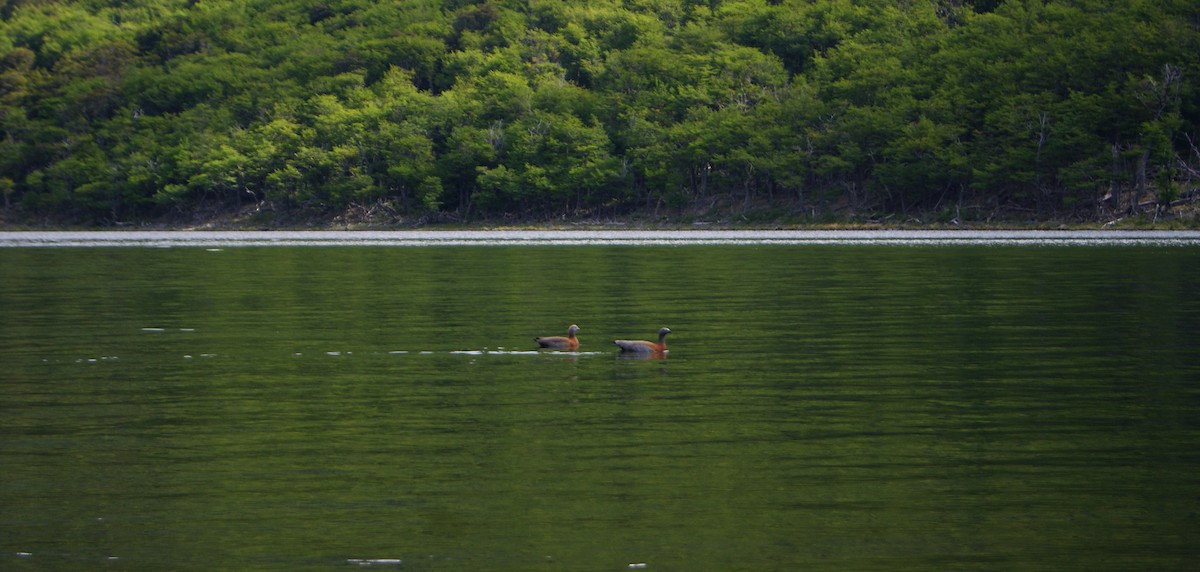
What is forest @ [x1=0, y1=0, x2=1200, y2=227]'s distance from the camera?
319 ft

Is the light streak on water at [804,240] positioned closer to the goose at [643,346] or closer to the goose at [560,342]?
the goose at [643,346]

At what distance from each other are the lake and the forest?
202 ft

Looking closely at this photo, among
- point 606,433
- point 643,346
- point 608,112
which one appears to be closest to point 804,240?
point 608,112

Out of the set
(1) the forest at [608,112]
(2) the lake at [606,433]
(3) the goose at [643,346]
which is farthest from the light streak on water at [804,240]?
(3) the goose at [643,346]

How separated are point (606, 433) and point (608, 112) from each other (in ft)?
354

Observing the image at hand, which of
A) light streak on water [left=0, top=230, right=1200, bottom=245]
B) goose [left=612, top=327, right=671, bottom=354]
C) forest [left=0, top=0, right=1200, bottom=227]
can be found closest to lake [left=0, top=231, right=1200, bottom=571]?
goose [left=612, top=327, right=671, bottom=354]

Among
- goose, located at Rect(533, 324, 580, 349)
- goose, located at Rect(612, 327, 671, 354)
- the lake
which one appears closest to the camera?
the lake

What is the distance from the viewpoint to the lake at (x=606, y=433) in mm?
12820

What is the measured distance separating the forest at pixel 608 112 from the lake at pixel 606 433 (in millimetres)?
61711

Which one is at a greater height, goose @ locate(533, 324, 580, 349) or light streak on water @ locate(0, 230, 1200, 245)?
goose @ locate(533, 324, 580, 349)

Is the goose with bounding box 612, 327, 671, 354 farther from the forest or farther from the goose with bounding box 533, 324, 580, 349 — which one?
the forest

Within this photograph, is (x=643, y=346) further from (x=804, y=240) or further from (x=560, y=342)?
(x=804, y=240)

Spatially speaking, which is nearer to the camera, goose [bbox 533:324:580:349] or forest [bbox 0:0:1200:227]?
goose [bbox 533:324:580:349]

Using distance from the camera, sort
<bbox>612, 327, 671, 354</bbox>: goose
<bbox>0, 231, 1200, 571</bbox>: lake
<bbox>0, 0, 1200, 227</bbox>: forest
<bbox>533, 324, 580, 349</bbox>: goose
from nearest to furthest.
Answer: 1. <bbox>0, 231, 1200, 571</bbox>: lake
2. <bbox>612, 327, 671, 354</bbox>: goose
3. <bbox>533, 324, 580, 349</bbox>: goose
4. <bbox>0, 0, 1200, 227</bbox>: forest
